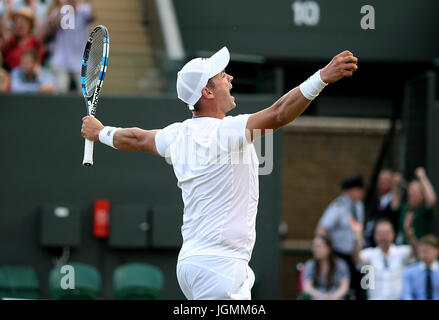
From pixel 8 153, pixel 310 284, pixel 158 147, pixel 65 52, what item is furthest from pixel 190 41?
pixel 158 147

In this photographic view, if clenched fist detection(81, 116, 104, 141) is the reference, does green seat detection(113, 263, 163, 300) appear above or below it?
below

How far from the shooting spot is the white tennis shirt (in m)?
4.89

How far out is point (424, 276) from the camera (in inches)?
368

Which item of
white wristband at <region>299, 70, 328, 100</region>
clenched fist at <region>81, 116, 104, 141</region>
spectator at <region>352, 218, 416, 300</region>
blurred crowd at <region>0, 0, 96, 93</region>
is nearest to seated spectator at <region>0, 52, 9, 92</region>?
blurred crowd at <region>0, 0, 96, 93</region>

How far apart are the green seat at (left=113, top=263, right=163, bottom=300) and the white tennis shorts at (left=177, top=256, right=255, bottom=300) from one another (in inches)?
181

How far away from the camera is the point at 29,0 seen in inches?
455

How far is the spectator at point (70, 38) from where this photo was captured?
10.9 meters

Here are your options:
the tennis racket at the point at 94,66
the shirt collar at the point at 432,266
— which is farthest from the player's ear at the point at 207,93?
the shirt collar at the point at 432,266

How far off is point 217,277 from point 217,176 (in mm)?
536

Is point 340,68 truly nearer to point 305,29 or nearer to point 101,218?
point 101,218

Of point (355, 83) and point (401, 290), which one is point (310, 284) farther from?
point (355, 83)

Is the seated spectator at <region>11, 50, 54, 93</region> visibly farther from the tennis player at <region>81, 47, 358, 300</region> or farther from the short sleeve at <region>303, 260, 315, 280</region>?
the tennis player at <region>81, 47, 358, 300</region>

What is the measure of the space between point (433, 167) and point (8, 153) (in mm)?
5300

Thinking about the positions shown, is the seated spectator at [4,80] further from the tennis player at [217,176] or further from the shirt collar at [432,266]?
the tennis player at [217,176]
